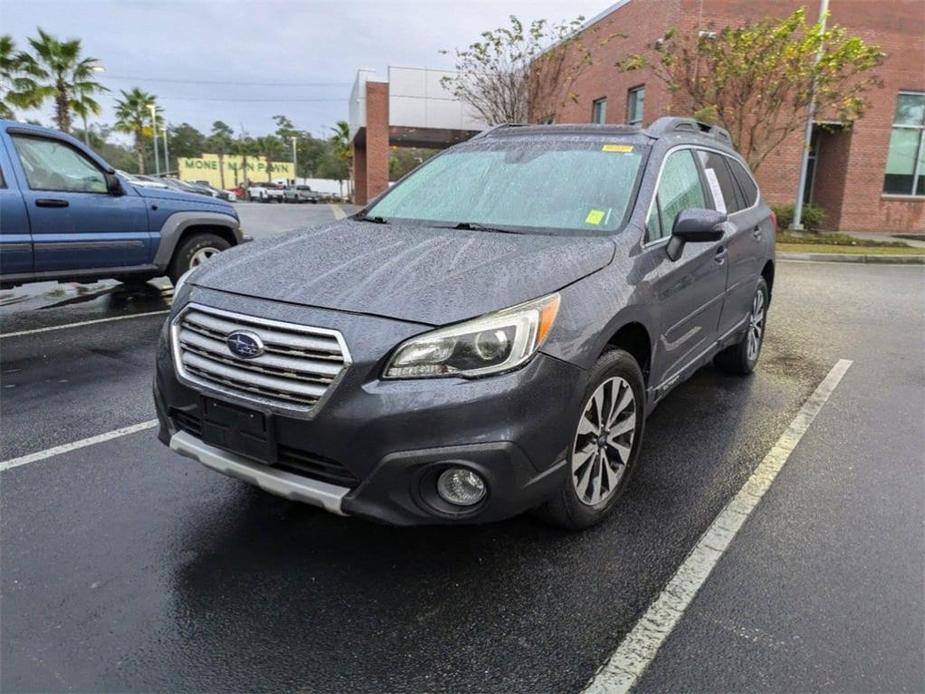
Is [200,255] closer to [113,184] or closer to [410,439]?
[113,184]

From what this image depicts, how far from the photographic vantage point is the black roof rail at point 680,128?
4.09 meters

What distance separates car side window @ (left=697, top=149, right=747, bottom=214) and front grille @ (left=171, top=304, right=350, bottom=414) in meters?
3.03

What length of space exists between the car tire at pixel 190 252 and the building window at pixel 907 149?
20.6m

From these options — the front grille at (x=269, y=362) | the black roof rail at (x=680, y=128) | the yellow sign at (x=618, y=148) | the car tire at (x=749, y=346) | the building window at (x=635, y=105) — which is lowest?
the car tire at (x=749, y=346)

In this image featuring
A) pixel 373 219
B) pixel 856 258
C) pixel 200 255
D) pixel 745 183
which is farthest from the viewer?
pixel 856 258

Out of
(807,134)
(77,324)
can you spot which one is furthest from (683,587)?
(807,134)

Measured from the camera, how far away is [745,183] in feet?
17.3

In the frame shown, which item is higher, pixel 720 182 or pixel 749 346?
pixel 720 182

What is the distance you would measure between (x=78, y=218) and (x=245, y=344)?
5448 millimetres

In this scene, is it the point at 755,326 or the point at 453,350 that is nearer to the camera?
the point at 453,350

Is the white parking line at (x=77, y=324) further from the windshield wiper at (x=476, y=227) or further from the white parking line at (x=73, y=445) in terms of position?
the windshield wiper at (x=476, y=227)

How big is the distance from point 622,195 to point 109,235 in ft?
19.2

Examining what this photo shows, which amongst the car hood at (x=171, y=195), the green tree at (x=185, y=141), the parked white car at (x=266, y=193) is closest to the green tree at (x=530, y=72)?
the car hood at (x=171, y=195)

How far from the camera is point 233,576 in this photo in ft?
9.07
